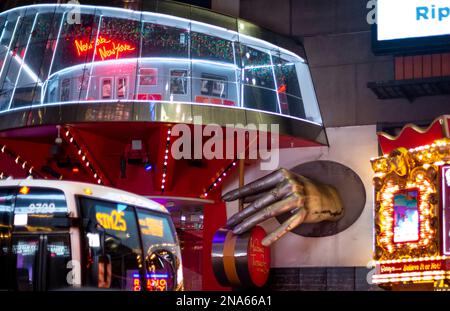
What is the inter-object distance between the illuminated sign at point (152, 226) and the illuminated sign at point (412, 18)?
46.4 feet

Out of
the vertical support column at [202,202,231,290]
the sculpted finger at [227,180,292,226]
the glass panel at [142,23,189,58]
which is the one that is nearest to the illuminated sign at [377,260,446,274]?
the sculpted finger at [227,180,292,226]

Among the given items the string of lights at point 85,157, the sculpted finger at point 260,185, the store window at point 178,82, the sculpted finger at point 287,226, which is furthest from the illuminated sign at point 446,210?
the string of lights at point 85,157

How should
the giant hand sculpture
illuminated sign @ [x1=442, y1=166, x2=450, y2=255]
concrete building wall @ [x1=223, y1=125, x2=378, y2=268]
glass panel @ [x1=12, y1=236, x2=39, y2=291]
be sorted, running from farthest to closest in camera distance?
concrete building wall @ [x1=223, y1=125, x2=378, y2=268] < the giant hand sculpture < illuminated sign @ [x1=442, y1=166, x2=450, y2=255] < glass panel @ [x1=12, y1=236, x2=39, y2=291]

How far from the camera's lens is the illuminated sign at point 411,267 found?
25.2m

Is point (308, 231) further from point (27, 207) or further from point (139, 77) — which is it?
point (27, 207)

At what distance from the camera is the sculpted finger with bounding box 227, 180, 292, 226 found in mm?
28359

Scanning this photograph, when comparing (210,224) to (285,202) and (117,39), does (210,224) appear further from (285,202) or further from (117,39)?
(117,39)

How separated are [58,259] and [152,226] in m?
2.53

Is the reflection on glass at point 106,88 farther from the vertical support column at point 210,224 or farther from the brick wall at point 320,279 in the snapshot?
the brick wall at point 320,279

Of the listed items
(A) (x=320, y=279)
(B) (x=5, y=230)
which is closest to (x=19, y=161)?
(A) (x=320, y=279)

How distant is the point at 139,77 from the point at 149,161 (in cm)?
322

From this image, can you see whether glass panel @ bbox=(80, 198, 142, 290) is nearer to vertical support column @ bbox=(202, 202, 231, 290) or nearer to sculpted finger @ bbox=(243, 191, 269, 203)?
sculpted finger @ bbox=(243, 191, 269, 203)

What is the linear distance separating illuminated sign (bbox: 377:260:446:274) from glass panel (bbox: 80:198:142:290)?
36.8ft
